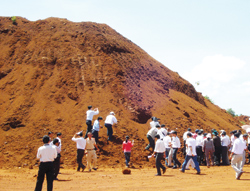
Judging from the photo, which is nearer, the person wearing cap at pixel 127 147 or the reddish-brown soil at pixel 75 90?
the person wearing cap at pixel 127 147

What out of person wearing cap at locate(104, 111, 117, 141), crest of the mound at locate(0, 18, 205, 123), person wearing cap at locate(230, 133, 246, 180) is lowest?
person wearing cap at locate(230, 133, 246, 180)

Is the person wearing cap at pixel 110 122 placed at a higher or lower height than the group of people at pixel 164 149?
higher

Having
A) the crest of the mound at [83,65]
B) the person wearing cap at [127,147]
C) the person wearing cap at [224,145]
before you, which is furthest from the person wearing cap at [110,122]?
the person wearing cap at [224,145]

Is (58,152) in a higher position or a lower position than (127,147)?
lower

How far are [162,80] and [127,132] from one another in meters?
11.3

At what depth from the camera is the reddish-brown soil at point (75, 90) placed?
18969 millimetres

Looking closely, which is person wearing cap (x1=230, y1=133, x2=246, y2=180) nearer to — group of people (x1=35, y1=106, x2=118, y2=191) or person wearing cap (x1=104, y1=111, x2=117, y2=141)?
group of people (x1=35, y1=106, x2=118, y2=191)

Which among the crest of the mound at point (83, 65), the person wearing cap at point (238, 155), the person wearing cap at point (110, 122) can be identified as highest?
the crest of the mound at point (83, 65)

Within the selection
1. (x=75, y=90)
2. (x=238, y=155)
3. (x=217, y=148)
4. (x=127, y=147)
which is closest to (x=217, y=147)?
(x=217, y=148)

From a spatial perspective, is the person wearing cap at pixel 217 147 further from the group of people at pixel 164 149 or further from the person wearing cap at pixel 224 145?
the person wearing cap at pixel 224 145

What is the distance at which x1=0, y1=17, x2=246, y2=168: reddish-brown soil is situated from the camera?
19.0 meters

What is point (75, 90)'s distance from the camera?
2327 centimetres

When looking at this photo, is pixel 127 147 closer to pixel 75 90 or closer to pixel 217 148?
pixel 217 148

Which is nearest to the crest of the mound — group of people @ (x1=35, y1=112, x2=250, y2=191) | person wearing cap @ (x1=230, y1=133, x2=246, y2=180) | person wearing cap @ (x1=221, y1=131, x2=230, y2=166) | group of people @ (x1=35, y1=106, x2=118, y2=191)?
group of people @ (x1=35, y1=112, x2=250, y2=191)
